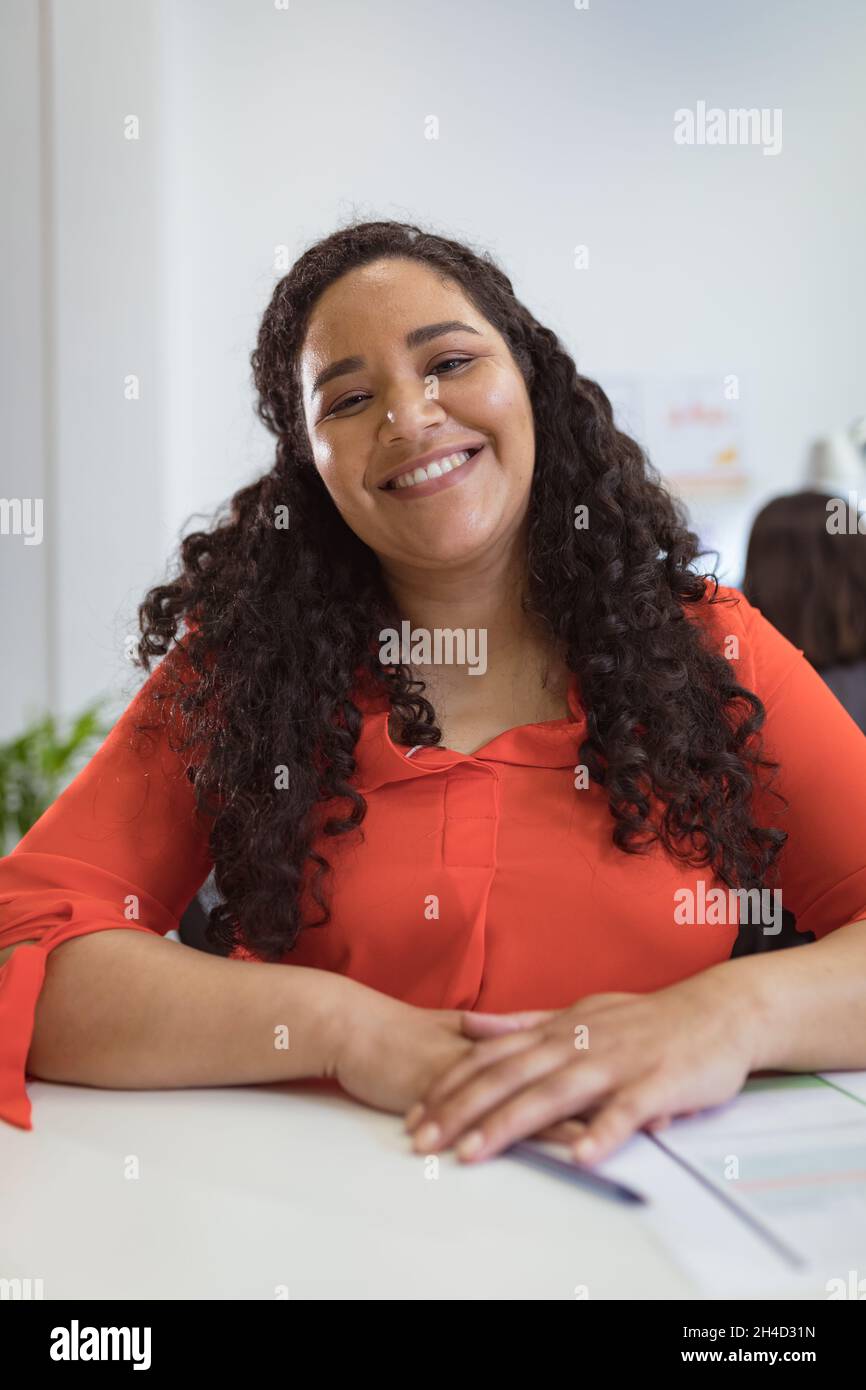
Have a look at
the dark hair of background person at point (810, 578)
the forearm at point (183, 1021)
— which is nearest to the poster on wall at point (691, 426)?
the dark hair of background person at point (810, 578)

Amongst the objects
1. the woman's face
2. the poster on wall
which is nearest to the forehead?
the woman's face

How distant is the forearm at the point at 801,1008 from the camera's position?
1.09 metres

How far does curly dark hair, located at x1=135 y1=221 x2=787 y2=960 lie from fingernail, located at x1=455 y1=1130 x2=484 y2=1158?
46cm

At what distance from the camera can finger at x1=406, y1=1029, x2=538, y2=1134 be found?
3.32ft

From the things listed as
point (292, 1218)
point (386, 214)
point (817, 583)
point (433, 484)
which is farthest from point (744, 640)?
point (386, 214)

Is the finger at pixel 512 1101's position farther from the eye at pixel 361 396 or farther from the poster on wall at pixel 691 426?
the poster on wall at pixel 691 426

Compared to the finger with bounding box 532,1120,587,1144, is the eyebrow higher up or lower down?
higher up

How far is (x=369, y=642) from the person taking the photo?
5.23 feet

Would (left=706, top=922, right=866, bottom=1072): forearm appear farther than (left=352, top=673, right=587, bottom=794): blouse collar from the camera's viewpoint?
No


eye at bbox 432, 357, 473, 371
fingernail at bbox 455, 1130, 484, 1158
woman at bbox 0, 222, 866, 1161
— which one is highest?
eye at bbox 432, 357, 473, 371

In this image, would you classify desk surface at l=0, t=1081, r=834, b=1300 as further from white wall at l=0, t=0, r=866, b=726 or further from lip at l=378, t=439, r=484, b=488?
white wall at l=0, t=0, r=866, b=726

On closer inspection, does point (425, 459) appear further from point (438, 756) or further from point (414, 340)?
point (438, 756)

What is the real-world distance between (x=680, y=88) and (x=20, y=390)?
2677 millimetres
